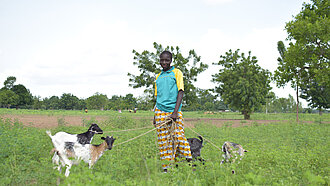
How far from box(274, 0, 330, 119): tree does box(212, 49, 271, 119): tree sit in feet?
29.5

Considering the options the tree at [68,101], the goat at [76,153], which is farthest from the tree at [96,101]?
the goat at [76,153]

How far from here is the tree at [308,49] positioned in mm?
17797

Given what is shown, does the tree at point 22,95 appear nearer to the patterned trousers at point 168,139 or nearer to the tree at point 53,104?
the tree at point 53,104

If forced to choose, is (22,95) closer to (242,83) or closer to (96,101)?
(96,101)

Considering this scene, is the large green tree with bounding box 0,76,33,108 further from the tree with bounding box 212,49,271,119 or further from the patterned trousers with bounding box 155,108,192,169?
the patterned trousers with bounding box 155,108,192,169

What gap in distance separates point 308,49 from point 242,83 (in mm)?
11864

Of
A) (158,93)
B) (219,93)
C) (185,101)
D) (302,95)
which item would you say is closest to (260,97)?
(219,93)

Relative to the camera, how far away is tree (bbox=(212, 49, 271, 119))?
31.2 metres

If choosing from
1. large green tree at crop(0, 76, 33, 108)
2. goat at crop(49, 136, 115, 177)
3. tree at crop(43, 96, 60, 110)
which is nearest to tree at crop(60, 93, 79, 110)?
tree at crop(43, 96, 60, 110)

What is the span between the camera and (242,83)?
31078 mm

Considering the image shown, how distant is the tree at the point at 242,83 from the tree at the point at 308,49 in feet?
29.5

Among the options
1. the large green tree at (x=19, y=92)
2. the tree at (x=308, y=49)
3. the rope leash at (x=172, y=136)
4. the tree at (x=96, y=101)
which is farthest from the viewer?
the tree at (x=96, y=101)

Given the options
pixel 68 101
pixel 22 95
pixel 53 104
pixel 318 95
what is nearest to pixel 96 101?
pixel 68 101

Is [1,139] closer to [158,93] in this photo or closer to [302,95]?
[158,93]
